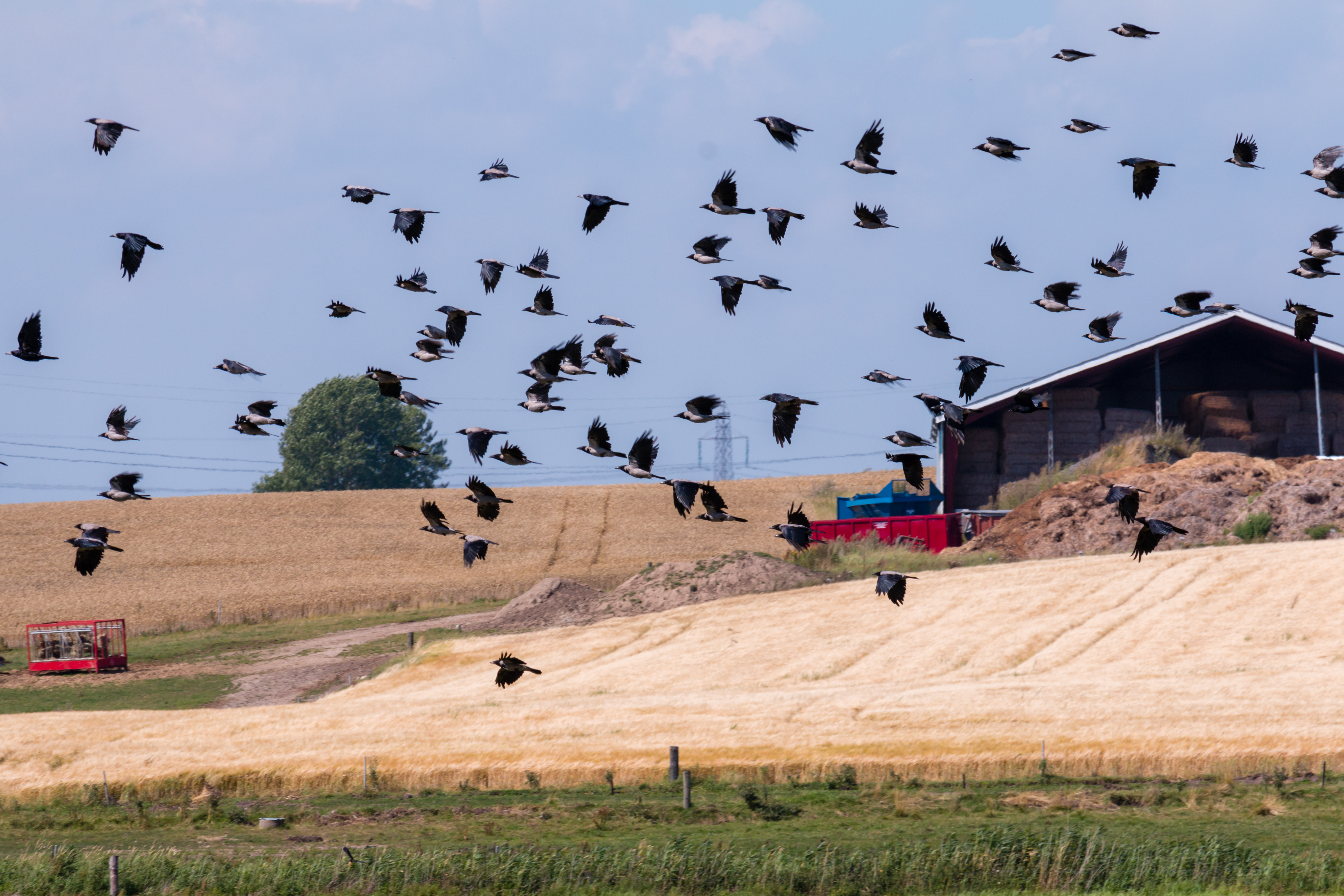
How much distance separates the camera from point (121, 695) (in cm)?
6544

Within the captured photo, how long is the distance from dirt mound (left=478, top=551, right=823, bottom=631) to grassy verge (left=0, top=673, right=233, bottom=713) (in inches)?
598

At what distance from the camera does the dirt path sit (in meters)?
63.7

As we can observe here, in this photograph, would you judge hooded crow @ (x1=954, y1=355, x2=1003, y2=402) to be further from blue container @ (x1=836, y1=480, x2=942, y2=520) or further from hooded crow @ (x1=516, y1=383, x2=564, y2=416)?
blue container @ (x1=836, y1=480, x2=942, y2=520)

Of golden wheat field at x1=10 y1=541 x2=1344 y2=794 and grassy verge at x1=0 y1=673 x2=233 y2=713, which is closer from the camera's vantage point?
golden wheat field at x1=10 y1=541 x2=1344 y2=794

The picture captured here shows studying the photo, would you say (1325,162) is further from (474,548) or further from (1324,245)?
(474,548)

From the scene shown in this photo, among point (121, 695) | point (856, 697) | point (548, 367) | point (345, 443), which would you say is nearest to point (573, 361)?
point (548, 367)

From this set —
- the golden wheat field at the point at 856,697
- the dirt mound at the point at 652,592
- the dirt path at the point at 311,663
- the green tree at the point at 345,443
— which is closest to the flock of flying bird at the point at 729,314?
the golden wheat field at the point at 856,697

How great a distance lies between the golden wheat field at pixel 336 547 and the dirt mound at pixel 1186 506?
74.4 feet

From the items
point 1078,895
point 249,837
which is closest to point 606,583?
point 249,837

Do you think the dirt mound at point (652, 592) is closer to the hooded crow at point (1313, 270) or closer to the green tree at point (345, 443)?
the hooded crow at point (1313, 270)

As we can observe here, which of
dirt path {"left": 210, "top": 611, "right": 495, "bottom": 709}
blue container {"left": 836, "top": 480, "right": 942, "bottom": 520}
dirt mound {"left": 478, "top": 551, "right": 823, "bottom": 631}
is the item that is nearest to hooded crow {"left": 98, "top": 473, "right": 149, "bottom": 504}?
dirt path {"left": 210, "top": 611, "right": 495, "bottom": 709}

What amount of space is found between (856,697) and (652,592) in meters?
29.7

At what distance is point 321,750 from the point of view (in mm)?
44656

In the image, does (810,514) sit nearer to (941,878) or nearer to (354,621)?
(354,621)
